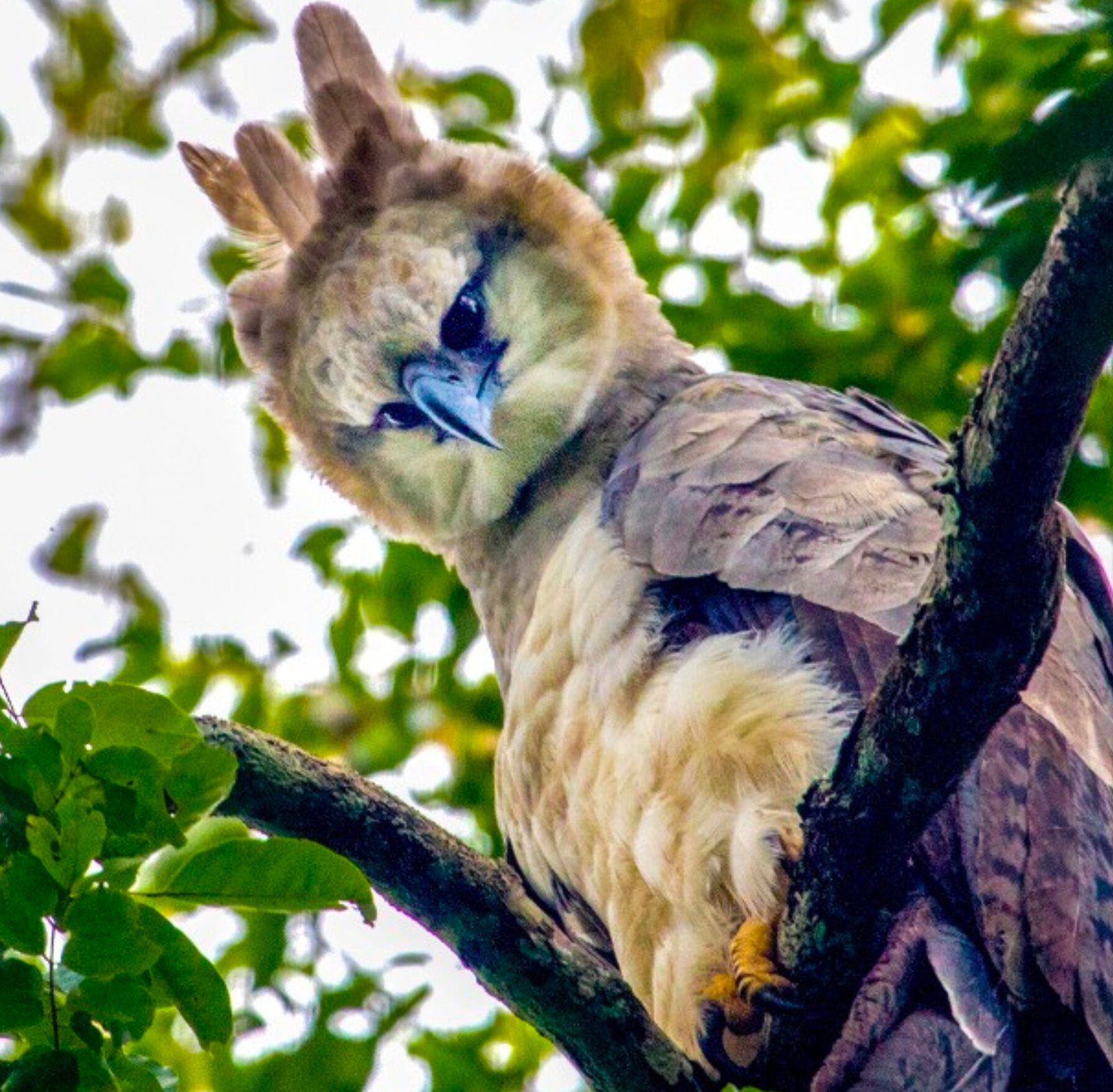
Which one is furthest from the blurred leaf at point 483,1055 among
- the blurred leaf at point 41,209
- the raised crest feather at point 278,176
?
the blurred leaf at point 41,209

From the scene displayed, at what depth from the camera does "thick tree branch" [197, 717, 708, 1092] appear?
2471 millimetres

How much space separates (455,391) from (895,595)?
1.36 meters

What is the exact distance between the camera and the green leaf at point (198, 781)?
1.99m

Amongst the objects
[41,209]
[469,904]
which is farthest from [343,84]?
[469,904]

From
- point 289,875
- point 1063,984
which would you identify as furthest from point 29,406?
point 1063,984

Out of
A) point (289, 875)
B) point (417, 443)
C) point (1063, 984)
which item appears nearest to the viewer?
point (289, 875)

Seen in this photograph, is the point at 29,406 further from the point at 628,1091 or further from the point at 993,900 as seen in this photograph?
the point at 993,900

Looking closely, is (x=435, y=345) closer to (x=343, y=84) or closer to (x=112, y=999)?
(x=343, y=84)

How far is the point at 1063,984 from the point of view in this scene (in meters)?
2.47

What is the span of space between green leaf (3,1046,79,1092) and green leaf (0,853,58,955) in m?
0.12

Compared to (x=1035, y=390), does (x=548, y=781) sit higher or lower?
lower

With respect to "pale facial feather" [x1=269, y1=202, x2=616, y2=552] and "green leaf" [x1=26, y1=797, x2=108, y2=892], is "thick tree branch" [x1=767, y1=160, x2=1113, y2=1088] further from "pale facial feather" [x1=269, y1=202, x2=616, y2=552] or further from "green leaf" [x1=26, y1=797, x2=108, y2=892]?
"pale facial feather" [x1=269, y1=202, x2=616, y2=552]

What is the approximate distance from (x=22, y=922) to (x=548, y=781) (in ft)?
5.37

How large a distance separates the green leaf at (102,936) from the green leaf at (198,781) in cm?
15
